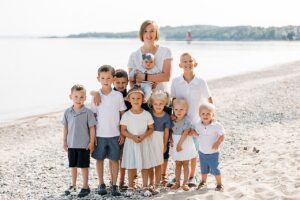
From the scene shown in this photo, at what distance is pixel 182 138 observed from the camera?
5.37 m

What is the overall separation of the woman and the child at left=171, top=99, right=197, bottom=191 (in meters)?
0.32

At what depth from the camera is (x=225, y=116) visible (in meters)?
11.0

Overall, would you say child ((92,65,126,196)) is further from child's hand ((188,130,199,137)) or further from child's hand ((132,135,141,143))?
child's hand ((188,130,199,137))

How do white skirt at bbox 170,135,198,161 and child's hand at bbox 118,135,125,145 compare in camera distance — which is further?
white skirt at bbox 170,135,198,161

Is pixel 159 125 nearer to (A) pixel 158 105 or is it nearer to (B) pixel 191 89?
(A) pixel 158 105

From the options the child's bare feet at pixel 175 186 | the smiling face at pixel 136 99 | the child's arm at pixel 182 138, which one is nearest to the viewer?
the smiling face at pixel 136 99

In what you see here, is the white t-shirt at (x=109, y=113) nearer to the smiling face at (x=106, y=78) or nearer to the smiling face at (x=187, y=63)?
the smiling face at (x=106, y=78)

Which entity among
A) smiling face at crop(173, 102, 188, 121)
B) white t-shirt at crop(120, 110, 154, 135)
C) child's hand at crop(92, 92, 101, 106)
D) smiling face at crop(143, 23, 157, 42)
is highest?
smiling face at crop(143, 23, 157, 42)

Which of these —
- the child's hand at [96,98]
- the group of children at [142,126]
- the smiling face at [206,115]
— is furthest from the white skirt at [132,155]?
the smiling face at [206,115]

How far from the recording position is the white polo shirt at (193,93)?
212 inches

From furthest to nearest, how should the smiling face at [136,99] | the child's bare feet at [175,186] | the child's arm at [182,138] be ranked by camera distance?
the child's bare feet at [175,186], the child's arm at [182,138], the smiling face at [136,99]

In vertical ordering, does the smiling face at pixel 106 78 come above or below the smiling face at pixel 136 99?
above

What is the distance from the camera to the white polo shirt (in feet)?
17.7

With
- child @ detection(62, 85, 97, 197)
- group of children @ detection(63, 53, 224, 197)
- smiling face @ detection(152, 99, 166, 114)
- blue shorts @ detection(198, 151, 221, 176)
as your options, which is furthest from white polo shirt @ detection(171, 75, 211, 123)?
child @ detection(62, 85, 97, 197)
